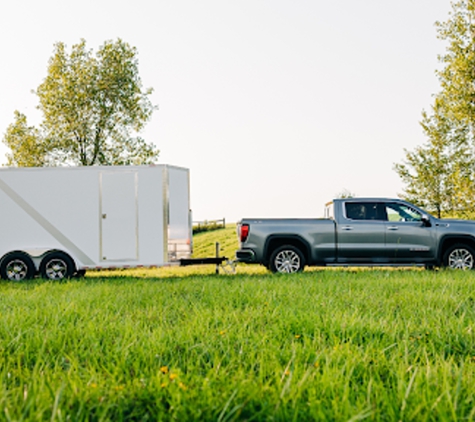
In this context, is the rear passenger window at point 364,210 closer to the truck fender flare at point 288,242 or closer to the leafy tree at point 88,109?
the truck fender flare at point 288,242

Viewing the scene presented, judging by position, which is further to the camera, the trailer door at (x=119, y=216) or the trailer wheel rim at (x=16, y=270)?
the trailer wheel rim at (x=16, y=270)

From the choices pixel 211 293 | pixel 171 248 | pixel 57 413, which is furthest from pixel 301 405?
pixel 171 248

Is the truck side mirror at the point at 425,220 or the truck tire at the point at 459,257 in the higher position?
the truck side mirror at the point at 425,220

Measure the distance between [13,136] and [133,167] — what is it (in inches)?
758

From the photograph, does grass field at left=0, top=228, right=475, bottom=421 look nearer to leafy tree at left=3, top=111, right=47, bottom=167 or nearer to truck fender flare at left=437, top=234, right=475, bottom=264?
truck fender flare at left=437, top=234, right=475, bottom=264

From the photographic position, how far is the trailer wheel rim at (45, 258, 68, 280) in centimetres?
1441

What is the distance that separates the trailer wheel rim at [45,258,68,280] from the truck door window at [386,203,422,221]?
8.13 metres

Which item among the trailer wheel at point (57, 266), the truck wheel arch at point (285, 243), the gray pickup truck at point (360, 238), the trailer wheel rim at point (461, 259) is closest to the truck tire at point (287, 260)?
the gray pickup truck at point (360, 238)

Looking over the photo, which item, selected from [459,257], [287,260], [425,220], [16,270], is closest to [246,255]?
[287,260]

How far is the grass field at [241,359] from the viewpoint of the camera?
3.54 m

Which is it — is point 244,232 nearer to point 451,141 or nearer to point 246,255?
point 246,255

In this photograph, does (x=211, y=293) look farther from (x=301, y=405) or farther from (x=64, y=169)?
(x=64, y=169)

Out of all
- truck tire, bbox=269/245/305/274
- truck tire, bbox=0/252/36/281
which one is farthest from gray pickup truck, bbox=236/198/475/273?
truck tire, bbox=0/252/36/281

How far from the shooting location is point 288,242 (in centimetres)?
1457
